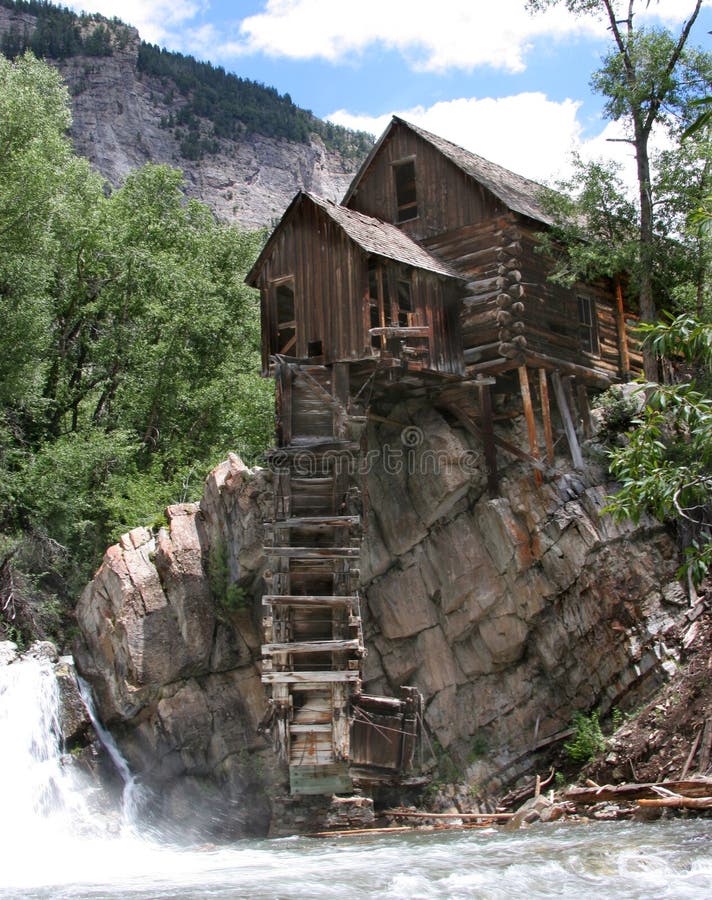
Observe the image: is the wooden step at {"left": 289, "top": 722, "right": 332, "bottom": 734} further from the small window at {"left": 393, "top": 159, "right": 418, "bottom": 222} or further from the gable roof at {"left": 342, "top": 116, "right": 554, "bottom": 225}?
the small window at {"left": 393, "top": 159, "right": 418, "bottom": 222}

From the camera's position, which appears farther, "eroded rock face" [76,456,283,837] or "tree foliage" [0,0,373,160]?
"tree foliage" [0,0,373,160]

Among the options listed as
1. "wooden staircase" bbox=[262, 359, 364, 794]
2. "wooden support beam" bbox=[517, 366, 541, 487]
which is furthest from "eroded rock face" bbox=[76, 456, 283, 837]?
"wooden support beam" bbox=[517, 366, 541, 487]

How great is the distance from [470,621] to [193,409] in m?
13.5

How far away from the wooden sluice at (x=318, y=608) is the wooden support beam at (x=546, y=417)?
4.36 metres

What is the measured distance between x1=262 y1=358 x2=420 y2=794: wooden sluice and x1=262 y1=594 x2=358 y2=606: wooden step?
0.02 metres

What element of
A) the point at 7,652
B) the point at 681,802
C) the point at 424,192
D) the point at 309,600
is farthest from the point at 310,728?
the point at 424,192

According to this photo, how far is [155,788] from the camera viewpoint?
21219mm

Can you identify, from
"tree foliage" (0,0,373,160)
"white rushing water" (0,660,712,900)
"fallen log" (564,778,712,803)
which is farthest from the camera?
"tree foliage" (0,0,373,160)

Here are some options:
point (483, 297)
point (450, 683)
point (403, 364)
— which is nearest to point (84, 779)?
point (450, 683)

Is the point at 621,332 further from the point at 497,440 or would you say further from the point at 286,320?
the point at 286,320

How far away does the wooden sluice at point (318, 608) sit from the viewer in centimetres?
1883

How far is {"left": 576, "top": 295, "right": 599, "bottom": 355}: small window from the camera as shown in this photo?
25547mm

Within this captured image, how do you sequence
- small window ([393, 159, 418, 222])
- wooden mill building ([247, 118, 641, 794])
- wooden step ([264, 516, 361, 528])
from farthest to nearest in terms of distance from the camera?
small window ([393, 159, 418, 222]) → wooden step ([264, 516, 361, 528]) → wooden mill building ([247, 118, 641, 794])

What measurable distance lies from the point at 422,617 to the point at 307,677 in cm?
443
